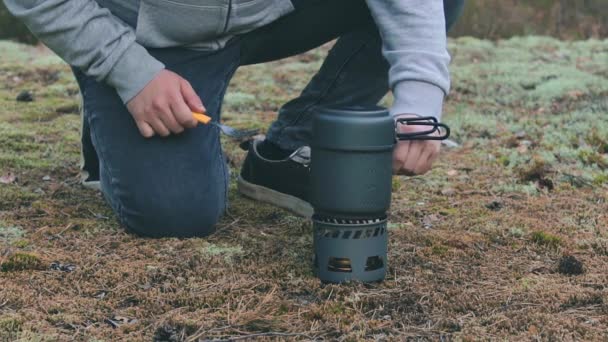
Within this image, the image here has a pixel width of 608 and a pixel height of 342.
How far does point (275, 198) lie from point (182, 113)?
798 millimetres

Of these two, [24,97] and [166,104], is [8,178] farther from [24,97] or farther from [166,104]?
[24,97]

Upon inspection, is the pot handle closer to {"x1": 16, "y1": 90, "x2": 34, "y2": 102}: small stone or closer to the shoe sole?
the shoe sole

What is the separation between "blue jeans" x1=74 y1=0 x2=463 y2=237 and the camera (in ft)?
8.91

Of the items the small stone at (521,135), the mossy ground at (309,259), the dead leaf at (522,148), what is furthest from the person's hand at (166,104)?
the small stone at (521,135)

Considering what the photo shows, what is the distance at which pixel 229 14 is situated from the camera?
108 inches

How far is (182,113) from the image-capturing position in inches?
97.9

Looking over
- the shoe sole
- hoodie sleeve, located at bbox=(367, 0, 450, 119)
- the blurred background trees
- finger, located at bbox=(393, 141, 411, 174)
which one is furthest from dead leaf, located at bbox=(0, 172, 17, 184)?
the blurred background trees

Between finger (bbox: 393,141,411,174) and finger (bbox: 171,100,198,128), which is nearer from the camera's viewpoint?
finger (bbox: 393,141,411,174)

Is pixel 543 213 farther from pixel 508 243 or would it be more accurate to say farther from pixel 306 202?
pixel 306 202

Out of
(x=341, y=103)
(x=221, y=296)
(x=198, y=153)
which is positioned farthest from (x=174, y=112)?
(x=341, y=103)

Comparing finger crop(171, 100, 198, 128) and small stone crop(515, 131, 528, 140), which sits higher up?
finger crop(171, 100, 198, 128)

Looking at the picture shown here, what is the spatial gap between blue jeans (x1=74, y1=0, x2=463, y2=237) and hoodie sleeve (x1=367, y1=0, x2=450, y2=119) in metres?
0.56

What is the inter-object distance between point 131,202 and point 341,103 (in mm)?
961

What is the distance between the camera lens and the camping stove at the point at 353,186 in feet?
6.97
